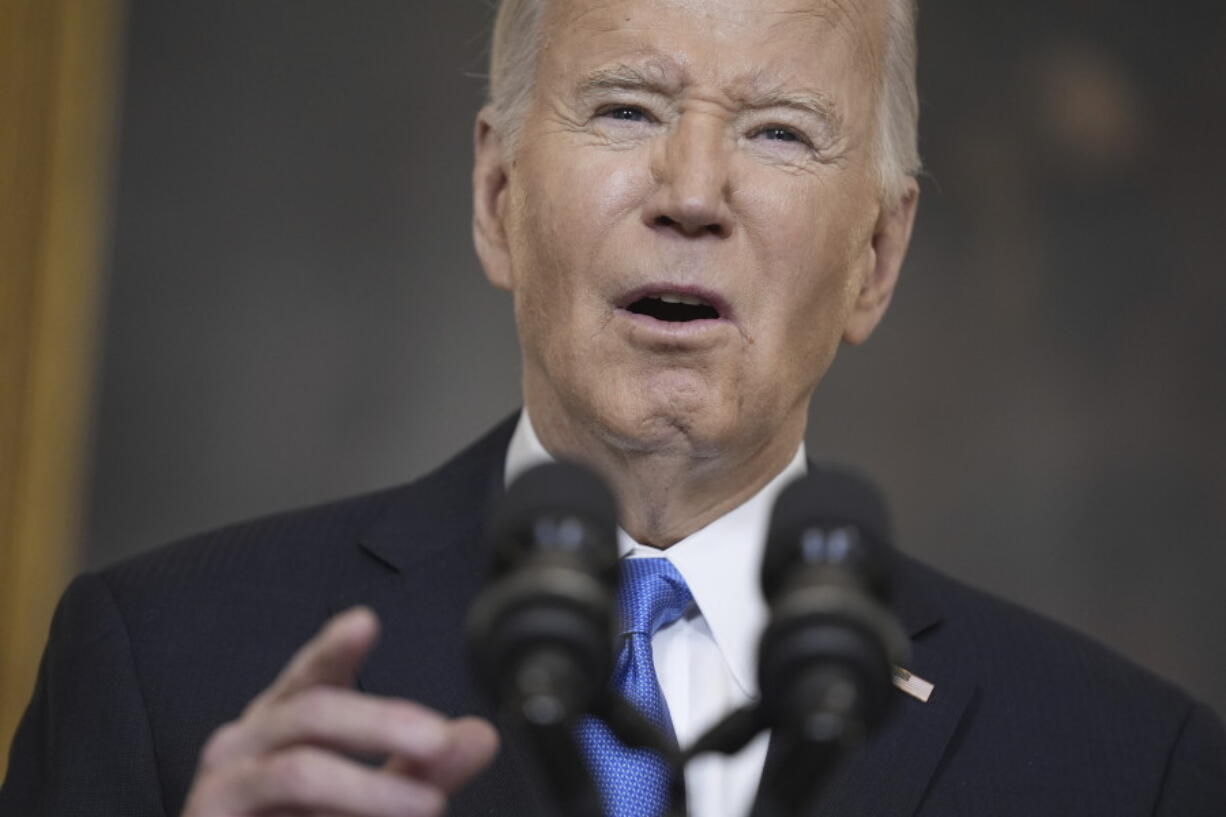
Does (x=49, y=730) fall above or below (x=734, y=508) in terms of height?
below

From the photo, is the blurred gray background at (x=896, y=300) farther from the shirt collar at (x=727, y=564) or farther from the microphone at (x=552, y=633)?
the microphone at (x=552, y=633)

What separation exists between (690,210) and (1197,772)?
928 mm

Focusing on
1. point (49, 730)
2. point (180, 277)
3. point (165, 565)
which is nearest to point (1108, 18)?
point (180, 277)

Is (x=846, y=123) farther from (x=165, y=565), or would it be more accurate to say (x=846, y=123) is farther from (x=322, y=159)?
(x=322, y=159)

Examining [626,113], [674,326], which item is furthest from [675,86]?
[674,326]

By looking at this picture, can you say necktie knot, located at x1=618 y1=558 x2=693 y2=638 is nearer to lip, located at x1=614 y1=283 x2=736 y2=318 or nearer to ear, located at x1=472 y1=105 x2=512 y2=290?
lip, located at x1=614 y1=283 x2=736 y2=318

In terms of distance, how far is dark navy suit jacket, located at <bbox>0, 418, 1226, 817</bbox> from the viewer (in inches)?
73.6

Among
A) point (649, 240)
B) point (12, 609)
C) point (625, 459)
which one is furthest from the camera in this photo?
point (12, 609)

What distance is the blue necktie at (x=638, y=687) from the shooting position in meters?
1.72

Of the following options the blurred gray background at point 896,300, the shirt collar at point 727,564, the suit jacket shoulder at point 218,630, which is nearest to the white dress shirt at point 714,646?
the shirt collar at point 727,564

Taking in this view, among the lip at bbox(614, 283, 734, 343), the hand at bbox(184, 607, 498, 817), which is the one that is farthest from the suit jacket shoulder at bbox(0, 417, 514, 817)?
the hand at bbox(184, 607, 498, 817)

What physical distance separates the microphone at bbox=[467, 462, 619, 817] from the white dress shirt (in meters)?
0.73

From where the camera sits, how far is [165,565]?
208 cm

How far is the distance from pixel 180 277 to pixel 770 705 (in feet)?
8.03
